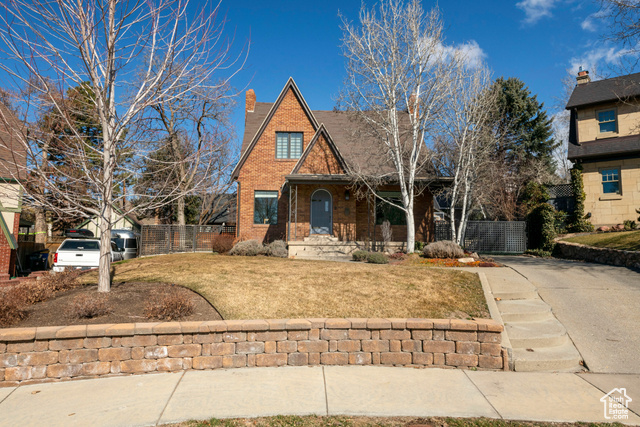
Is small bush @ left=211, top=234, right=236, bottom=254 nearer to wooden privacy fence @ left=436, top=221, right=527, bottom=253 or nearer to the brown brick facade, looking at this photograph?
the brown brick facade

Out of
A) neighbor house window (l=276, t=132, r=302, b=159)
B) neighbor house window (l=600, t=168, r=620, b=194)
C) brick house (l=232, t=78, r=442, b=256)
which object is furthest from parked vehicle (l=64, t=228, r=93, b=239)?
neighbor house window (l=600, t=168, r=620, b=194)

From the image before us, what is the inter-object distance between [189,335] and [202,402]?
1.24 m

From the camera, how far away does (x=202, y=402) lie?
4.50 meters

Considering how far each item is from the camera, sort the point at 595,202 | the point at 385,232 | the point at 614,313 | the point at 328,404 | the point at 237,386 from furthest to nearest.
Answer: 1. the point at 595,202
2. the point at 385,232
3. the point at 614,313
4. the point at 237,386
5. the point at 328,404

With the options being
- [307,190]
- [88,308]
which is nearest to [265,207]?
[307,190]

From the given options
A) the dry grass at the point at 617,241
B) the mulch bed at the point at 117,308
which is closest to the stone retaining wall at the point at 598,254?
the dry grass at the point at 617,241

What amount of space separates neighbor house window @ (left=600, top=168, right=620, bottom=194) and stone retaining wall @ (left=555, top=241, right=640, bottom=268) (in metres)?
6.72

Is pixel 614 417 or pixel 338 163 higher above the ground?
pixel 338 163

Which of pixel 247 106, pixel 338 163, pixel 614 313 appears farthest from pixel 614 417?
pixel 247 106

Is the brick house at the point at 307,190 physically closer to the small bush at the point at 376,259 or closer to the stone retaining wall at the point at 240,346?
the small bush at the point at 376,259

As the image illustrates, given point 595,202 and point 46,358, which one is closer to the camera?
point 46,358

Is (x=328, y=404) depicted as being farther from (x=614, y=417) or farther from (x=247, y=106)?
(x=247, y=106)

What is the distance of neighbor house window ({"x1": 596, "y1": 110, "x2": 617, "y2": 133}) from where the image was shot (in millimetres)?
22016

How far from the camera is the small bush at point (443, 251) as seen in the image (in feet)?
44.9
